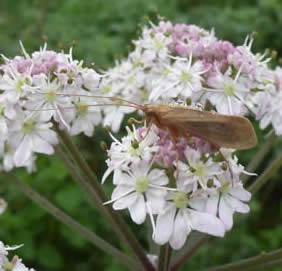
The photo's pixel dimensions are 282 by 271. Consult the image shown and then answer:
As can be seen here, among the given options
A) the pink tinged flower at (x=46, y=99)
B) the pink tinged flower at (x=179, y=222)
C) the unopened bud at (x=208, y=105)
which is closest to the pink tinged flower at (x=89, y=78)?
the pink tinged flower at (x=46, y=99)

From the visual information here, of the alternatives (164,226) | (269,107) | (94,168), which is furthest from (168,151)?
(94,168)

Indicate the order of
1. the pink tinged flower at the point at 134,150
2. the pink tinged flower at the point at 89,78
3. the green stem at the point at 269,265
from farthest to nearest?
the pink tinged flower at the point at 89,78, the green stem at the point at 269,265, the pink tinged flower at the point at 134,150

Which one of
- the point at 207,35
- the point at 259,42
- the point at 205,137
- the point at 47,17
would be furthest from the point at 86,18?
the point at 205,137

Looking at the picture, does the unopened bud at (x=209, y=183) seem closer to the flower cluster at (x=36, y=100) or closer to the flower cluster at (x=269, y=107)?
the flower cluster at (x=36, y=100)

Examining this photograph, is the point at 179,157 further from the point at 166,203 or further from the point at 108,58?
the point at 108,58

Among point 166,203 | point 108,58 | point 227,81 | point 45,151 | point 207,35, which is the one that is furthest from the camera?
point 108,58

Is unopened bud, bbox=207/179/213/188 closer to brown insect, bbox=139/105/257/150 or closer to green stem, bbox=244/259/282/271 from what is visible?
brown insect, bbox=139/105/257/150

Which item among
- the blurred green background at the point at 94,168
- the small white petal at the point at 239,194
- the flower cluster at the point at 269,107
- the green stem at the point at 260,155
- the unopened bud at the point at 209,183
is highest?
the unopened bud at the point at 209,183

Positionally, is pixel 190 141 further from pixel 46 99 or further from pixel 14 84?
pixel 14 84
